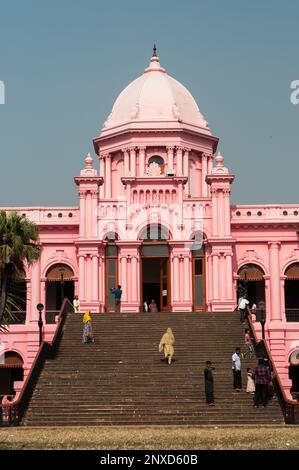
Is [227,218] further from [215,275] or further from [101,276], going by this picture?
[101,276]

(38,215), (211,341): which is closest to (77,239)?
(38,215)

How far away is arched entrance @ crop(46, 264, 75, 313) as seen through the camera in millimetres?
50719

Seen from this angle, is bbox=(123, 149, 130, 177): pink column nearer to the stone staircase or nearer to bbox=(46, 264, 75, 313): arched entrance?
bbox=(46, 264, 75, 313): arched entrance

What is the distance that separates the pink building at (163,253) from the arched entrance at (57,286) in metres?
0.05

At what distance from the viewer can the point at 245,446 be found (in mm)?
25594

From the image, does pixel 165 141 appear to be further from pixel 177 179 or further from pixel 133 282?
pixel 133 282

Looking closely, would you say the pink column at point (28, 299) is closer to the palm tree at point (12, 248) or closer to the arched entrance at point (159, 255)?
the arched entrance at point (159, 255)

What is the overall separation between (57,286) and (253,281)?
9.80 metres

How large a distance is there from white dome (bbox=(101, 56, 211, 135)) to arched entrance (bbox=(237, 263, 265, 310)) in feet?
32.3

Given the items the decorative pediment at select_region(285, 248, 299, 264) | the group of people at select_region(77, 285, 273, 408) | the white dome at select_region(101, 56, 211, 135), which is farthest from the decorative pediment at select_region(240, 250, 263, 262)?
the group of people at select_region(77, 285, 273, 408)

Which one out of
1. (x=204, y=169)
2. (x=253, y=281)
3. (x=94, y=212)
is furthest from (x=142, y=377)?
(x=204, y=169)

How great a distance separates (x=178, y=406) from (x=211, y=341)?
25.4ft

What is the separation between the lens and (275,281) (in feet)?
165

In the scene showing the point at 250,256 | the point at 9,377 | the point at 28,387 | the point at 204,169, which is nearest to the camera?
the point at 28,387
